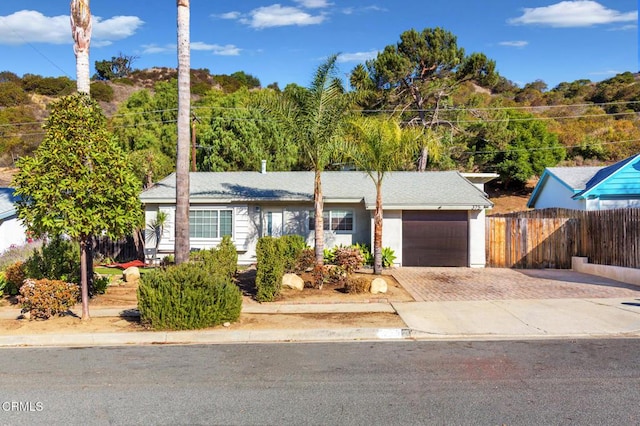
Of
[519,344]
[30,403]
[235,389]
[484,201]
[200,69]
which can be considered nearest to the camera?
[30,403]

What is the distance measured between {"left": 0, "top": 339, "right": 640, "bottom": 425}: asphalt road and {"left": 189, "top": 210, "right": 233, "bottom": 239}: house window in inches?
466

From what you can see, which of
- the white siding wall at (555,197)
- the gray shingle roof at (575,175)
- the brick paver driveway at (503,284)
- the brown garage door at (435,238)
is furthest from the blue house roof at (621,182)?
the brown garage door at (435,238)

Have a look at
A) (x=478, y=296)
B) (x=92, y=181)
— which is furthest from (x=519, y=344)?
(x=92, y=181)

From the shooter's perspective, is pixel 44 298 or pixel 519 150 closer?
pixel 44 298

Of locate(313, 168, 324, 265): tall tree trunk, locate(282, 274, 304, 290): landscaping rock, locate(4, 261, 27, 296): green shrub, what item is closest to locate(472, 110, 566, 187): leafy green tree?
locate(313, 168, 324, 265): tall tree trunk

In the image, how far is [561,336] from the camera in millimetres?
9820

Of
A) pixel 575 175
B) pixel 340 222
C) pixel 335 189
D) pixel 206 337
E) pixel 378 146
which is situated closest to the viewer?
pixel 206 337

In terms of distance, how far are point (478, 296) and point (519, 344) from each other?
15.2 feet

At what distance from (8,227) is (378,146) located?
45.6ft

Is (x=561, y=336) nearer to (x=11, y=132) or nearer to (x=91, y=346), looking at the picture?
(x=91, y=346)

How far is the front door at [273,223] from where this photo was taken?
70.4ft

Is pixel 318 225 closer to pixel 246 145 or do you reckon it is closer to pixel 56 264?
pixel 56 264

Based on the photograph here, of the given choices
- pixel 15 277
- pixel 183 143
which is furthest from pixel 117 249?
pixel 183 143

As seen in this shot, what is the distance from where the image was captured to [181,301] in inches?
409
